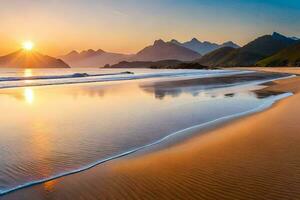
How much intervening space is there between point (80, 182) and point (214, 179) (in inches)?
98.4

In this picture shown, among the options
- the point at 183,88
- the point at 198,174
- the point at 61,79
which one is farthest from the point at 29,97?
the point at 61,79

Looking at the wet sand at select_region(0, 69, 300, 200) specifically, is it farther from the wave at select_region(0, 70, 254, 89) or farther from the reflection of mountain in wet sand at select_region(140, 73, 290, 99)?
the wave at select_region(0, 70, 254, 89)

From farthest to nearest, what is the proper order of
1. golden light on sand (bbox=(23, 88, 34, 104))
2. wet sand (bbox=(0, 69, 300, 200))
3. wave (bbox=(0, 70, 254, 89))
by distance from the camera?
1. wave (bbox=(0, 70, 254, 89))
2. golden light on sand (bbox=(23, 88, 34, 104))
3. wet sand (bbox=(0, 69, 300, 200))

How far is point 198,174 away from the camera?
6.17 m

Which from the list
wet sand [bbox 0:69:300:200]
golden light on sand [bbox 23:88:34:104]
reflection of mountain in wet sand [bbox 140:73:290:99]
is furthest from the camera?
reflection of mountain in wet sand [bbox 140:73:290:99]

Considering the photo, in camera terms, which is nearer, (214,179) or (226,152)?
(214,179)

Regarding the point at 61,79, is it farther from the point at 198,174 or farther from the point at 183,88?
the point at 198,174

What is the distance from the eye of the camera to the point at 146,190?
5.45m

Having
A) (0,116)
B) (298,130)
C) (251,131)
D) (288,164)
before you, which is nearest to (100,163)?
(288,164)

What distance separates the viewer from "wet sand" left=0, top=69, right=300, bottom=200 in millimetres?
5293

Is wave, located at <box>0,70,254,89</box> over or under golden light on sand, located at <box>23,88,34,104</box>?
over

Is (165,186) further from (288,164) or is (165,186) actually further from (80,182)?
(288,164)

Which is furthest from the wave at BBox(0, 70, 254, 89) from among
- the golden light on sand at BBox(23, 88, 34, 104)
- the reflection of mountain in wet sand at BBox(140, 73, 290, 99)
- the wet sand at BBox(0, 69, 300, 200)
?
the wet sand at BBox(0, 69, 300, 200)

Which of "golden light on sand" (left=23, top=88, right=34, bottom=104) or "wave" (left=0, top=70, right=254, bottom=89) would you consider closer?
"golden light on sand" (left=23, top=88, right=34, bottom=104)
